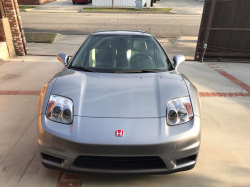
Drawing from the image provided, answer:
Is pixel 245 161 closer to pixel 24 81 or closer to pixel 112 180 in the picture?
pixel 112 180

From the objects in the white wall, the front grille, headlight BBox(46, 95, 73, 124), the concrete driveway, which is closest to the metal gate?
the concrete driveway

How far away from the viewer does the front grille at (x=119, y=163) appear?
6.31ft

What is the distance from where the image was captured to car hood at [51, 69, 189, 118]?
2084 mm

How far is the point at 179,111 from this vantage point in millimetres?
2145

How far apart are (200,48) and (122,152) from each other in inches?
251

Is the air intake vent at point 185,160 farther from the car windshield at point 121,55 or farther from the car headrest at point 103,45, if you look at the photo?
the car headrest at point 103,45

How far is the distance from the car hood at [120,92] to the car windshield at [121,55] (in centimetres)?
19

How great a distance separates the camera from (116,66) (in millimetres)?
2902

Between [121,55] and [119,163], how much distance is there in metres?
1.69

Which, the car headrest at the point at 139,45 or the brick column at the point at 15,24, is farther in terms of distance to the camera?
the brick column at the point at 15,24

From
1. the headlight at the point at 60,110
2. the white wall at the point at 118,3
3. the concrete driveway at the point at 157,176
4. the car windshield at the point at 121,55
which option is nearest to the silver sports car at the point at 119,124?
the headlight at the point at 60,110

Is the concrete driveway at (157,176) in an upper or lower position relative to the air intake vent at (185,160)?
lower

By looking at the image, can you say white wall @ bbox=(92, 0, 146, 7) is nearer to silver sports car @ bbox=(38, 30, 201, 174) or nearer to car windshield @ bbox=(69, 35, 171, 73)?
car windshield @ bbox=(69, 35, 171, 73)

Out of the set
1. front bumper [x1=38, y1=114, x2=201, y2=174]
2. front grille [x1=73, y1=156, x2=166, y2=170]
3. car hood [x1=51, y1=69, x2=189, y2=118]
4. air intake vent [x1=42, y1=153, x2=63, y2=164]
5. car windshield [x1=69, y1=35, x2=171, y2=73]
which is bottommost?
air intake vent [x1=42, y1=153, x2=63, y2=164]
